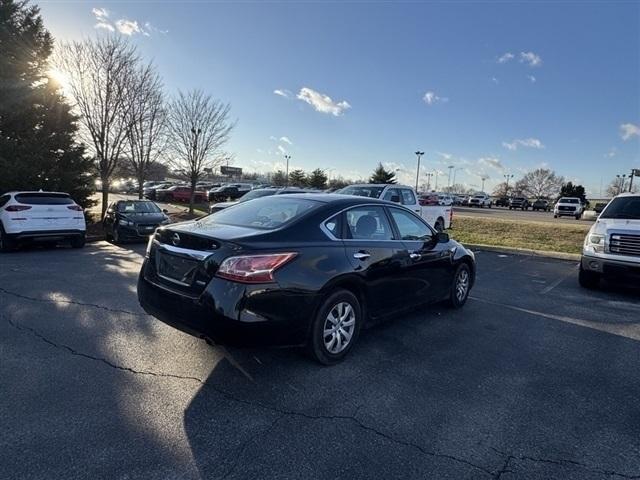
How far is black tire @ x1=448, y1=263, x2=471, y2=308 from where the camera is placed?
231 inches

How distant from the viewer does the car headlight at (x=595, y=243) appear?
7336 millimetres

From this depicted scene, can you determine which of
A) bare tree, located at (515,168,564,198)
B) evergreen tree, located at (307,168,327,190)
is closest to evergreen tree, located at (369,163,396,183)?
evergreen tree, located at (307,168,327,190)

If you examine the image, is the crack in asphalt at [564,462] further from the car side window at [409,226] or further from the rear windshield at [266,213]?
the car side window at [409,226]

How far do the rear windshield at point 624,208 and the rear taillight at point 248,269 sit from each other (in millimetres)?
7407

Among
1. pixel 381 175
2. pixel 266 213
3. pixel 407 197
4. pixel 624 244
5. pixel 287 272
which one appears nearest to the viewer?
pixel 287 272

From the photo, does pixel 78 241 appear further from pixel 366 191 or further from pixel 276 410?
pixel 276 410

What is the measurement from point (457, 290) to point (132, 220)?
10688mm

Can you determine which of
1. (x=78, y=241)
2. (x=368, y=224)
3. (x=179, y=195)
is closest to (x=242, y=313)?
(x=368, y=224)

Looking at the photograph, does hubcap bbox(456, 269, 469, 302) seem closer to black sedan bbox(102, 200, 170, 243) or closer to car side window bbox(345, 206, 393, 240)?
car side window bbox(345, 206, 393, 240)

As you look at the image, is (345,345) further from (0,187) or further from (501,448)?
(0,187)

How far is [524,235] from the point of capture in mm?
16266

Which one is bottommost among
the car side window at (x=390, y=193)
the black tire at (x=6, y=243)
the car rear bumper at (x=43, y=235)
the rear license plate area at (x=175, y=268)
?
the black tire at (x=6, y=243)

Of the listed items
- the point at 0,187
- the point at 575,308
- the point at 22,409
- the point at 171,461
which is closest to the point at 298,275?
the point at 171,461

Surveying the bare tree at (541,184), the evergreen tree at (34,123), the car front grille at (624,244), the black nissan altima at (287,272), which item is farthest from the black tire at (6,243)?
the bare tree at (541,184)
